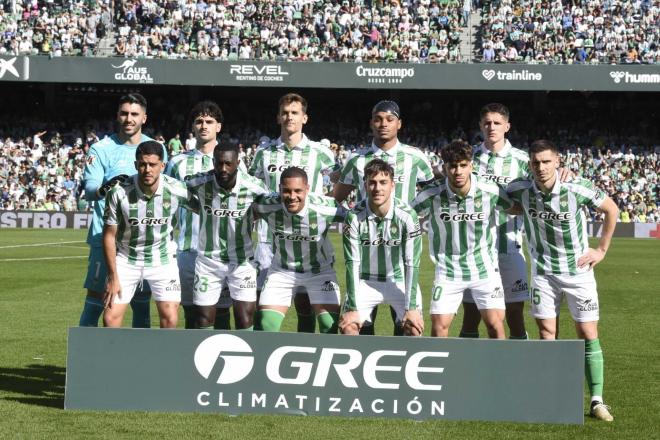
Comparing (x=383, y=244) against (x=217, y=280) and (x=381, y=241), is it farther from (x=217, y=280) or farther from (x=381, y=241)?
(x=217, y=280)

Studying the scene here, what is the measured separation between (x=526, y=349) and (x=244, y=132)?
3326 cm

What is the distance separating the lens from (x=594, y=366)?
7.23m

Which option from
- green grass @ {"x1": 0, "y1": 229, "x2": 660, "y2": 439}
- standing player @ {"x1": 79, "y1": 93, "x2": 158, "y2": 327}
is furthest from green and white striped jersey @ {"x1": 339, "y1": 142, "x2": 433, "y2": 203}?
green grass @ {"x1": 0, "y1": 229, "x2": 660, "y2": 439}

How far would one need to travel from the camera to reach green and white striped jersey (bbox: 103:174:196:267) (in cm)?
754

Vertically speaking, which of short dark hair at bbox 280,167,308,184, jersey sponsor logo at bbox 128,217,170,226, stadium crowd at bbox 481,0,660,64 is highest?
stadium crowd at bbox 481,0,660,64

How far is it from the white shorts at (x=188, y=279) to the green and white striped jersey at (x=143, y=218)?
0.72 meters

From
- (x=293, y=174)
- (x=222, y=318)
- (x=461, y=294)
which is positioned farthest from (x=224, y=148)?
(x=461, y=294)

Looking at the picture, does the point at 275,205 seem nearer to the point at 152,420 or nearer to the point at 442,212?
the point at 442,212

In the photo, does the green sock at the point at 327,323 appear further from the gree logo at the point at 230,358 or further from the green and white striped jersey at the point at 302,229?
the gree logo at the point at 230,358

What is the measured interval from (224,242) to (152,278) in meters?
0.64

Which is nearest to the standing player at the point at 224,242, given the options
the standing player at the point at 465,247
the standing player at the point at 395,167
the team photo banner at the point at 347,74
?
the standing player at the point at 395,167

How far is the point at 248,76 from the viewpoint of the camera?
36.0 metres

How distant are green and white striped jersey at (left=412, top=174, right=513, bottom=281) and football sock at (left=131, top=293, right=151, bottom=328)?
8.56 feet

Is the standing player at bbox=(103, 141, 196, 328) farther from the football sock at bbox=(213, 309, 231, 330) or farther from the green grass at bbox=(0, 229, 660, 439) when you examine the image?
the green grass at bbox=(0, 229, 660, 439)
